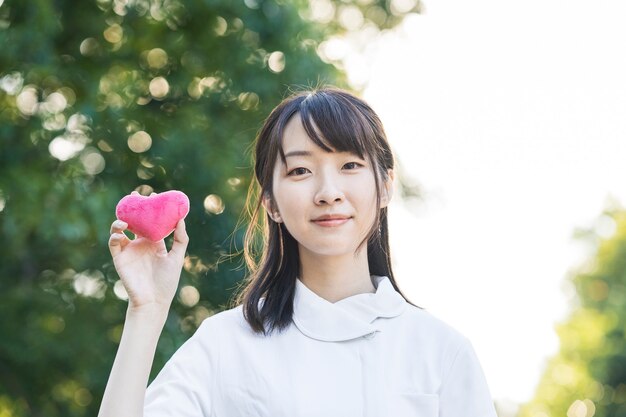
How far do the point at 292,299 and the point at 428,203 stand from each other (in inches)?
333

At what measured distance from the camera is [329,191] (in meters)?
2.80

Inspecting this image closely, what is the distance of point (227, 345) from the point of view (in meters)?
2.89

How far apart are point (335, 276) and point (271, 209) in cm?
24

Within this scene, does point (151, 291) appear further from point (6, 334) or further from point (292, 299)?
point (6, 334)

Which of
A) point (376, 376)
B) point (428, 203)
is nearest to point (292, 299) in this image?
point (376, 376)

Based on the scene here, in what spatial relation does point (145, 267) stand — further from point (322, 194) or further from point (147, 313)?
point (322, 194)

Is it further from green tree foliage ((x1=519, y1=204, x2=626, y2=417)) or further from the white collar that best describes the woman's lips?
green tree foliage ((x1=519, y1=204, x2=626, y2=417))

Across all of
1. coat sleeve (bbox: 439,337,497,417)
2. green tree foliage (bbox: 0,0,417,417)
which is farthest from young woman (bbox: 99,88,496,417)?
green tree foliage (bbox: 0,0,417,417)

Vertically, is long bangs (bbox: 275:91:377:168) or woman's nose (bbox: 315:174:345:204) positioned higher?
long bangs (bbox: 275:91:377:168)

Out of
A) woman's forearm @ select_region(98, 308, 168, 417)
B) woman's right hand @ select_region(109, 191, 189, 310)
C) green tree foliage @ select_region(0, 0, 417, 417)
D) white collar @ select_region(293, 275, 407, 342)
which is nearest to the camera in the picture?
woman's forearm @ select_region(98, 308, 168, 417)

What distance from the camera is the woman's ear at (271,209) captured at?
300 cm

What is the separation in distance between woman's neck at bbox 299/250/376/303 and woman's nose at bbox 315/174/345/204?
20 cm

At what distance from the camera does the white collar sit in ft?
9.54

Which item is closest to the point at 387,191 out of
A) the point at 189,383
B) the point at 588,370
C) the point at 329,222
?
the point at 329,222
